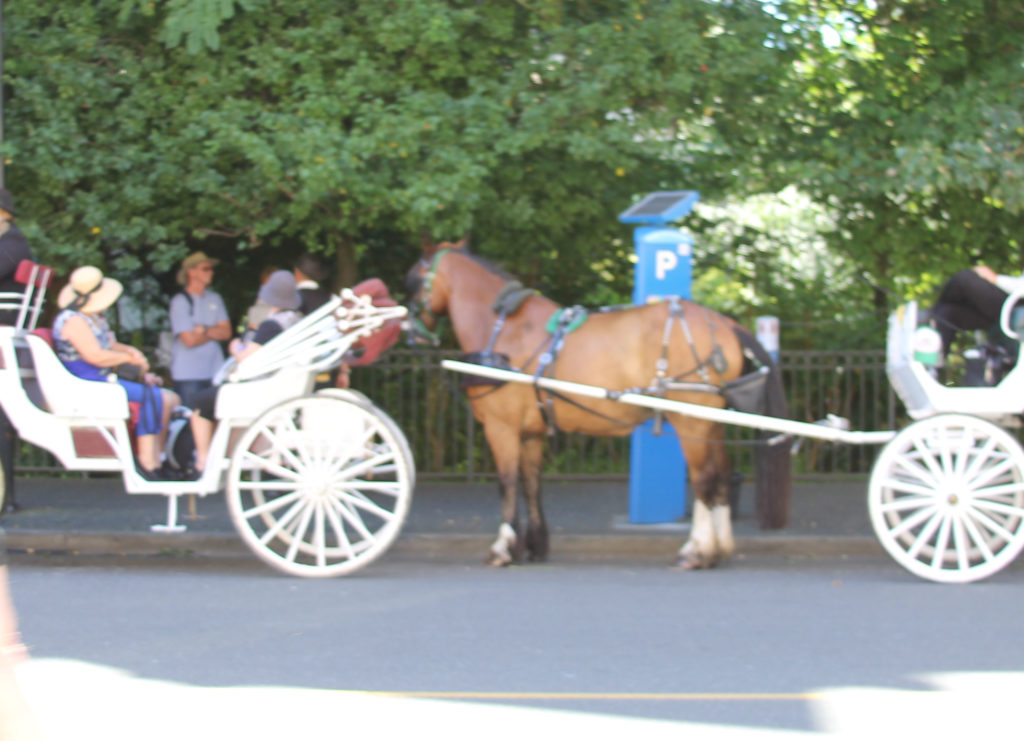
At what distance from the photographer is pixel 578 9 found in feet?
32.0

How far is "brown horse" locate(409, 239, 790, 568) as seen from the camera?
24.2 ft

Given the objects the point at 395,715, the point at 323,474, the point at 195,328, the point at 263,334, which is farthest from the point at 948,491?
the point at 195,328

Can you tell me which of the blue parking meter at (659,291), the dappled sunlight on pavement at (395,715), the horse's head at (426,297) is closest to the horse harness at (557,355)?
the horse's head at (426,297)

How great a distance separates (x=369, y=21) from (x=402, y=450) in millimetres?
3906

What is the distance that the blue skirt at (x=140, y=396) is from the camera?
7.53 metres

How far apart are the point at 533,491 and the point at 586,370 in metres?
0.86

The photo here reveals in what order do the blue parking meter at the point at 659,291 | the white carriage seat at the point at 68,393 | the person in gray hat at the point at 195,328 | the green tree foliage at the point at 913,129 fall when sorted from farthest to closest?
the person in gray hat at the point at 195,328, the green tree foliage at the point at 913,129, the blue parking meter at the point at 659,291, the white carriage seat at the point at 68,393

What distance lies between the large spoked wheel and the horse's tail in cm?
226

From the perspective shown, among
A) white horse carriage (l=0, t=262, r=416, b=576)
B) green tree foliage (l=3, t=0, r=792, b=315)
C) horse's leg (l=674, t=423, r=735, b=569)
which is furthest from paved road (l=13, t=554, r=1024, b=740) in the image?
green tree foliage (l=3, t=0, r=792, b=315)

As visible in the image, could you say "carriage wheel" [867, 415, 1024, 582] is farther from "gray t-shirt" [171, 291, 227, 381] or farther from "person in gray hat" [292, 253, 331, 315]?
"gray t-shirt" [171, 291, 227, 381]

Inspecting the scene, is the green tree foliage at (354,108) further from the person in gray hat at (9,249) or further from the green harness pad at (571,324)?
the green harness pad at (571,324)

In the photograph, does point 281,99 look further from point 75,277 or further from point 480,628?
point 480,628

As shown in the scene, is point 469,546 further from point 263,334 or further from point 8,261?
point 8,261

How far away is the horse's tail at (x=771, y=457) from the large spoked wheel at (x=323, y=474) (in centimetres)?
226
